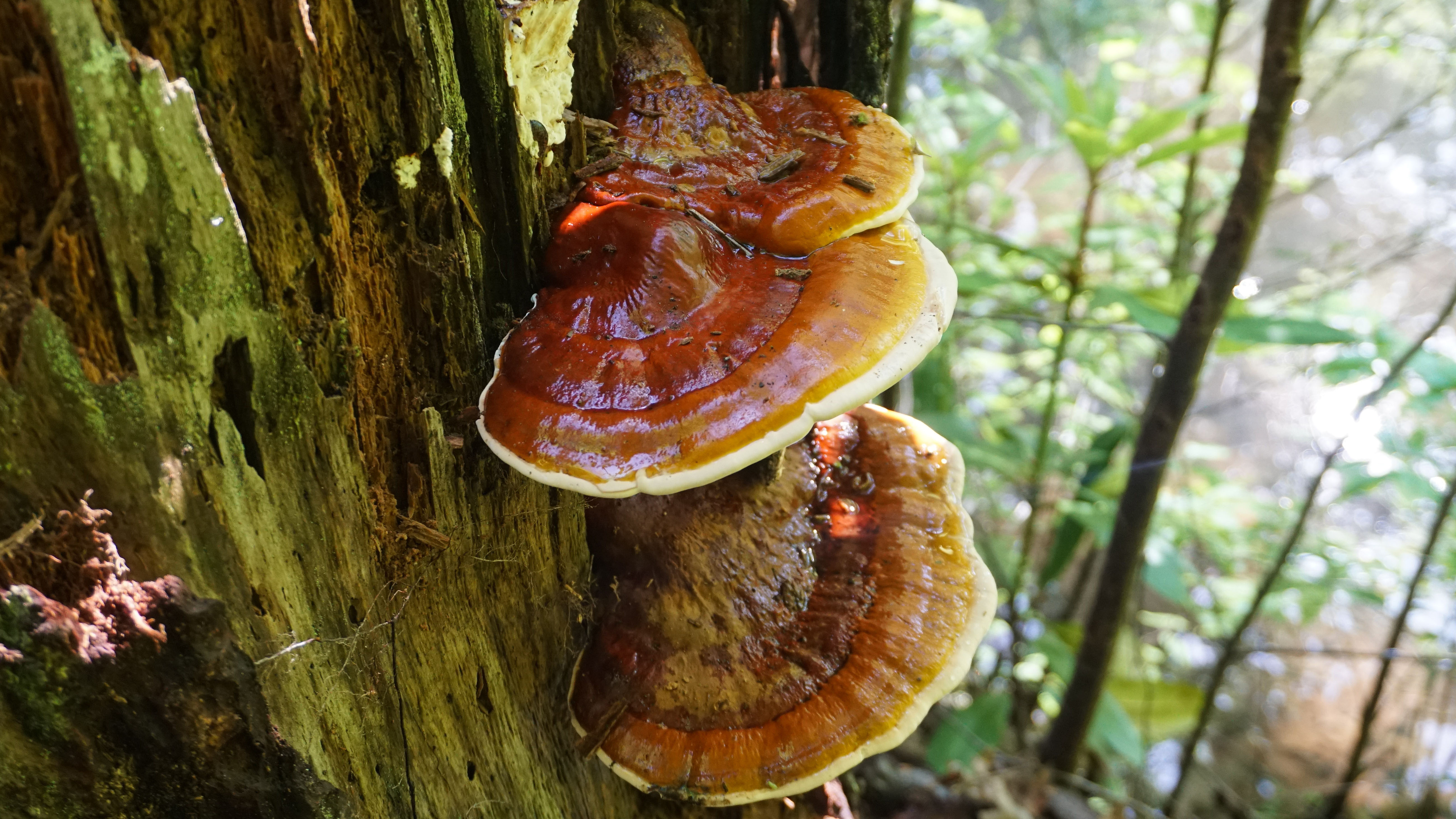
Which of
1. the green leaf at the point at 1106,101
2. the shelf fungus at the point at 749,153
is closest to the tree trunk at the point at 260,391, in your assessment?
the shelf fungus at the point at 749,153

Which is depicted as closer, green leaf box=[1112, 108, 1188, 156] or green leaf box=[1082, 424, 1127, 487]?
green leaf box=[1112, 108, 1188, 156]

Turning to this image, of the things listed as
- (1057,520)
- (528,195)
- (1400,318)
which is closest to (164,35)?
(528,195)

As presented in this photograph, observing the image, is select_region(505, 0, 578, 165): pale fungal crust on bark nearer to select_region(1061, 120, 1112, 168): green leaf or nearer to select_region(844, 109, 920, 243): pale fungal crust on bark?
select_region(844, 109, 920, 243): pale fungal crust on bark

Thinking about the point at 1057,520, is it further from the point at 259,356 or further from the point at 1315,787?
the point at 259,356

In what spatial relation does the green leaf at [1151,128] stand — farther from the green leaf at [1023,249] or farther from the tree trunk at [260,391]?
Result: the tree trunk at [260,391]

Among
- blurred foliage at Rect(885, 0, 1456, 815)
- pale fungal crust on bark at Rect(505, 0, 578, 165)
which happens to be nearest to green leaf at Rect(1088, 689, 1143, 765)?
blurred foliage at Rect(885, 0, 1456, 815)

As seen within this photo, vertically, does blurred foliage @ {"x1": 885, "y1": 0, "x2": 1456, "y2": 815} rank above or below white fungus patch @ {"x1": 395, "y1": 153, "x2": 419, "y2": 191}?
below

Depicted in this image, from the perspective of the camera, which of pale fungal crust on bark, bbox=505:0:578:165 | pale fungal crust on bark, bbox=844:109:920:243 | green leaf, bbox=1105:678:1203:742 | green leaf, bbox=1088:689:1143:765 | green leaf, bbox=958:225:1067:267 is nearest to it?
pale fungal crust on bark, bbox=505:0:578:165

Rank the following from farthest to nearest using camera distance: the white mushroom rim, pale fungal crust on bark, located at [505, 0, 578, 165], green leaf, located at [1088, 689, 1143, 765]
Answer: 1. green leaf, located at [1088, 689, 1143, 765]
2. the white mushroom rim
3. pale fungal crust on bark, located at [505, 0, 578, 165]
